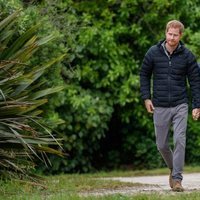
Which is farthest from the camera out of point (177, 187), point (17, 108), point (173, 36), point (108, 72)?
point (108, 72)

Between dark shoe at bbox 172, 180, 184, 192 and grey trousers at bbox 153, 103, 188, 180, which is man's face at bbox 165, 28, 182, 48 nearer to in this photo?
grey trousers at bbox 153, 103, 188, 180

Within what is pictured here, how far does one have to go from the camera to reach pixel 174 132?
8.33 meters

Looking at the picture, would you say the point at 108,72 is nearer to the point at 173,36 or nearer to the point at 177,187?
the point at 173,36

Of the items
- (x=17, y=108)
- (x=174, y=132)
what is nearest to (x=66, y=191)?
(x=17, y=108)

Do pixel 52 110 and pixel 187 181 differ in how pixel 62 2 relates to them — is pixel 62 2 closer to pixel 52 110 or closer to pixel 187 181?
pixel 52 110

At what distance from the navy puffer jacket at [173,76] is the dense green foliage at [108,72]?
14.3 ft

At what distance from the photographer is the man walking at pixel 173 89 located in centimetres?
829

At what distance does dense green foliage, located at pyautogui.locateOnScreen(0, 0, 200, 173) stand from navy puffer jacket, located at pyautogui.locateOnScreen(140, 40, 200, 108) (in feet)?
14.3

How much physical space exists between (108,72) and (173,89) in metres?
5.80

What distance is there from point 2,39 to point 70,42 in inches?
137

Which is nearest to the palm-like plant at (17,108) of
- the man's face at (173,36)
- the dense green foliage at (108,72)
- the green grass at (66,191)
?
the green grass at (66,191)

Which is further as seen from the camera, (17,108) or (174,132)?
(17,108)

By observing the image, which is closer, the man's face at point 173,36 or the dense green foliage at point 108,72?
the man's face at point 173,36

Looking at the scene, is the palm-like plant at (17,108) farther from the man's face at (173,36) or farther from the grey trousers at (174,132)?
the man's face at (173,36)
